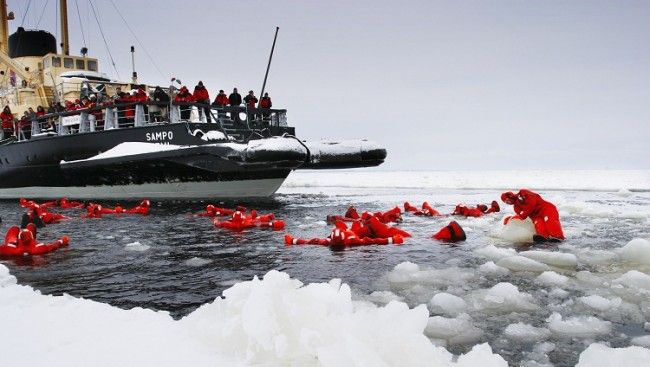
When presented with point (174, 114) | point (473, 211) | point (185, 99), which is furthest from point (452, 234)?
point (185, 99)

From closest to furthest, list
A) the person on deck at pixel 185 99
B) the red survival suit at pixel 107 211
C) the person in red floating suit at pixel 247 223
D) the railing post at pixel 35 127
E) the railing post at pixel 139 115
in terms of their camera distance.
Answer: the person in red floating suit at pixel 247 223, the red survival suit at pixel 107 211, the railing post at pixel 139 115, the person on deck at pixel 185 99, the railing post at pixel 35 127

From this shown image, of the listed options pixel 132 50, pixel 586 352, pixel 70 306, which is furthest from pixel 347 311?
pixel 132 50

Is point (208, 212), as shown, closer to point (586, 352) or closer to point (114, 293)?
point (114, 293)

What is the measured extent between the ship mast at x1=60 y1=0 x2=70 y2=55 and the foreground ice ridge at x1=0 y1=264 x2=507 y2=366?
22180mm

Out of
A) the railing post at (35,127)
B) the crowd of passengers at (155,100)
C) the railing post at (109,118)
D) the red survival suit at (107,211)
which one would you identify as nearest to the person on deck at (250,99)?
the crowd of passengers at (155,100)

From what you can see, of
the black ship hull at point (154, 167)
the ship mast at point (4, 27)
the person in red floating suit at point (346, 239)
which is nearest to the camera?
the person in red floating suit at point (346, 239)

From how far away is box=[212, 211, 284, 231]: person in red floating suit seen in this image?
7063mm

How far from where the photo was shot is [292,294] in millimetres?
2078

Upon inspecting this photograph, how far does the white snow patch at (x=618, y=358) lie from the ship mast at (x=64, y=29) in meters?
23.8

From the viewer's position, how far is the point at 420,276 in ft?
12.2

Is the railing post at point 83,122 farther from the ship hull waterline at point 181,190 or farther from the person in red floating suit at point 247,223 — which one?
the person in red floating suit at point 247,223

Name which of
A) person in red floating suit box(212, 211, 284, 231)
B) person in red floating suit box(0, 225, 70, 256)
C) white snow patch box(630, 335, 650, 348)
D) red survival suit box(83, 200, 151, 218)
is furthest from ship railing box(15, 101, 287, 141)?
white snow patch box(630, 335, 650, 348)

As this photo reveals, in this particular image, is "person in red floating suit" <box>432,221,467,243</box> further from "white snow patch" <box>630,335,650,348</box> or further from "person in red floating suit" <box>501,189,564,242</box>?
"white snow patch" <box>630,335,650,348</box>

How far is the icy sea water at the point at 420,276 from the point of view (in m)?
2.49
